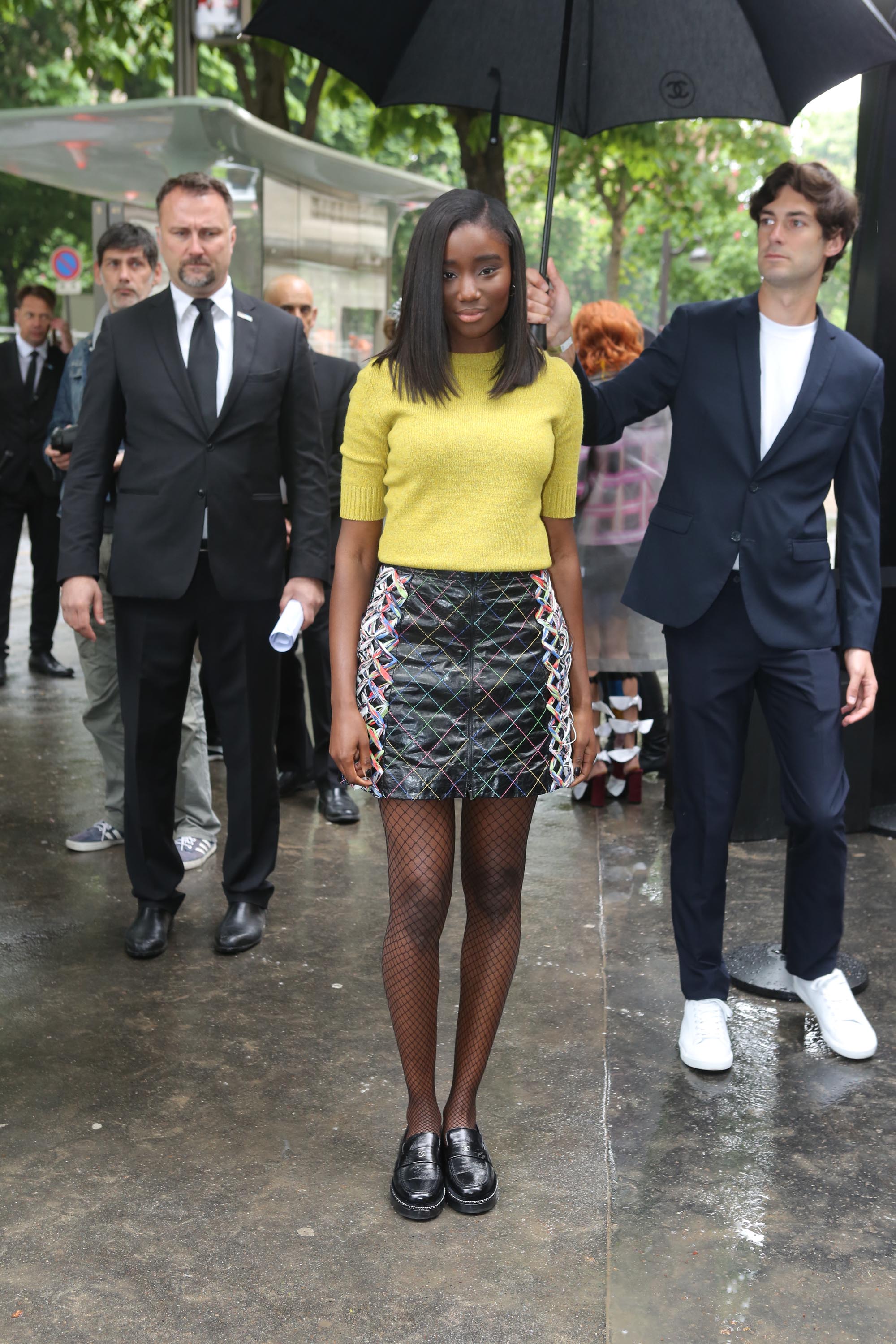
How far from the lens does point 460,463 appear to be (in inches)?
117

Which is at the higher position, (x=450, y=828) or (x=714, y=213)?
(x=714, y=213)

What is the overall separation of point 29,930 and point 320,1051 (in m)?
1.36

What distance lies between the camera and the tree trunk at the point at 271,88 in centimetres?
1209

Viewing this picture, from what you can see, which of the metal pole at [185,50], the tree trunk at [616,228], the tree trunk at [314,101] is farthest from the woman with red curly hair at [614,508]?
the tree trunk at [616,228]

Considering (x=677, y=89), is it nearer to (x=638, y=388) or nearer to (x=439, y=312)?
(x=638, y=388)

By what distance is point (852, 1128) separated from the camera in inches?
144

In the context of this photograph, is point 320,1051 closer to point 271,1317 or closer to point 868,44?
point 271,1317

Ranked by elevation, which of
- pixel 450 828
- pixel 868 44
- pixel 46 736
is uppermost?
pixel 868 44

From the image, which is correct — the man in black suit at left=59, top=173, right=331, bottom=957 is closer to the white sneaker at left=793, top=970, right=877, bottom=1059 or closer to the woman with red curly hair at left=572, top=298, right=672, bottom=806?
the white sneaker at left=793, top=970, right=877, bottom=1059

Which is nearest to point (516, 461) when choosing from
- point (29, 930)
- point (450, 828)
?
point (450, 828)

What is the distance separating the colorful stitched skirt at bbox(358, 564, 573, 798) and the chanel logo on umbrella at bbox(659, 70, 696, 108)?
1.56 metres

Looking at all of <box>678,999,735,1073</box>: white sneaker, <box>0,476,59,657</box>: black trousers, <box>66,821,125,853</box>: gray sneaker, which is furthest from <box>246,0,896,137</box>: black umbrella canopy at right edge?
<box>0,476,59,657</box>: black trousers

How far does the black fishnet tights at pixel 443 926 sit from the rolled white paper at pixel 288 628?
1.97 ft

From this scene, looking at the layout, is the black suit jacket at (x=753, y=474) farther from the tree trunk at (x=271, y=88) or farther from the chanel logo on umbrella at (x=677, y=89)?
the tree trunk at (x=271, y=88)
